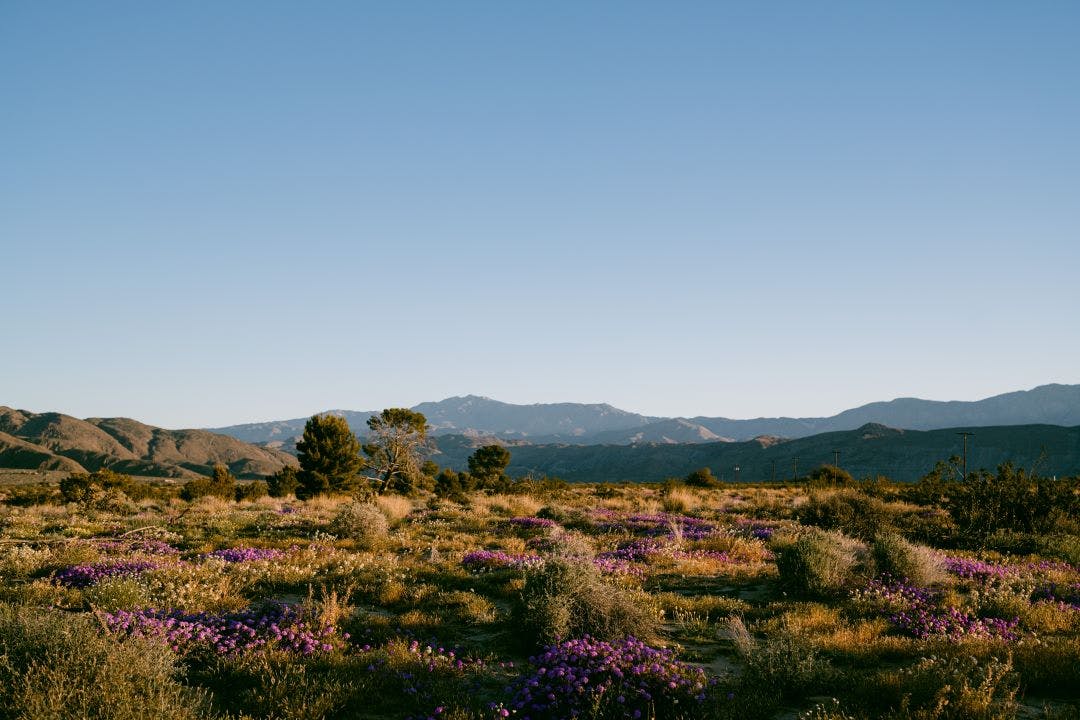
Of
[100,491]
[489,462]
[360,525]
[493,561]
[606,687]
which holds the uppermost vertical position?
[606,687]

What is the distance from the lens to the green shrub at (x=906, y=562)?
34.2 feet

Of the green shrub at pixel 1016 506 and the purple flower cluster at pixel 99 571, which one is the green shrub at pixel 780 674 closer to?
the purple flower cluster at pixel 99 571

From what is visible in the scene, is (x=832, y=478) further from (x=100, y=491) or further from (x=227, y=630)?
(x=227, y=630)

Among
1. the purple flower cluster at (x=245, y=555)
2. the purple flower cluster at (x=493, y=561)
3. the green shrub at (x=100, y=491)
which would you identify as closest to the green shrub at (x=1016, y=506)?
the purple flower cluster at (x=493, y=561)

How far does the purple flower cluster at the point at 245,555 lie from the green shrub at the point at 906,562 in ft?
38.7

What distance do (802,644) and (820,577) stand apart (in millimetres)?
3982

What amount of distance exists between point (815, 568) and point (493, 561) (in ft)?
20.1

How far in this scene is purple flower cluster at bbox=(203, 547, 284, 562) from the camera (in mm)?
11906

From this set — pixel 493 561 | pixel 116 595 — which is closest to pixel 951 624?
pixel 493 561

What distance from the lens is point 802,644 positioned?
6.52 metres

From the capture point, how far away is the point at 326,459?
4291cm

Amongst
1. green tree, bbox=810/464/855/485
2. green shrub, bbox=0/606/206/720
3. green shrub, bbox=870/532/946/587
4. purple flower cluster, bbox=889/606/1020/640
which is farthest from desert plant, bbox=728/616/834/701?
green tree, bbox=810/464/855/485

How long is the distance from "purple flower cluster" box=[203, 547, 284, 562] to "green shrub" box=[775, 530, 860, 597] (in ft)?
32.4

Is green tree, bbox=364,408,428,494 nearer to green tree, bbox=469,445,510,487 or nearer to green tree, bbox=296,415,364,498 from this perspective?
green tree, bbox=296,415,364,498
